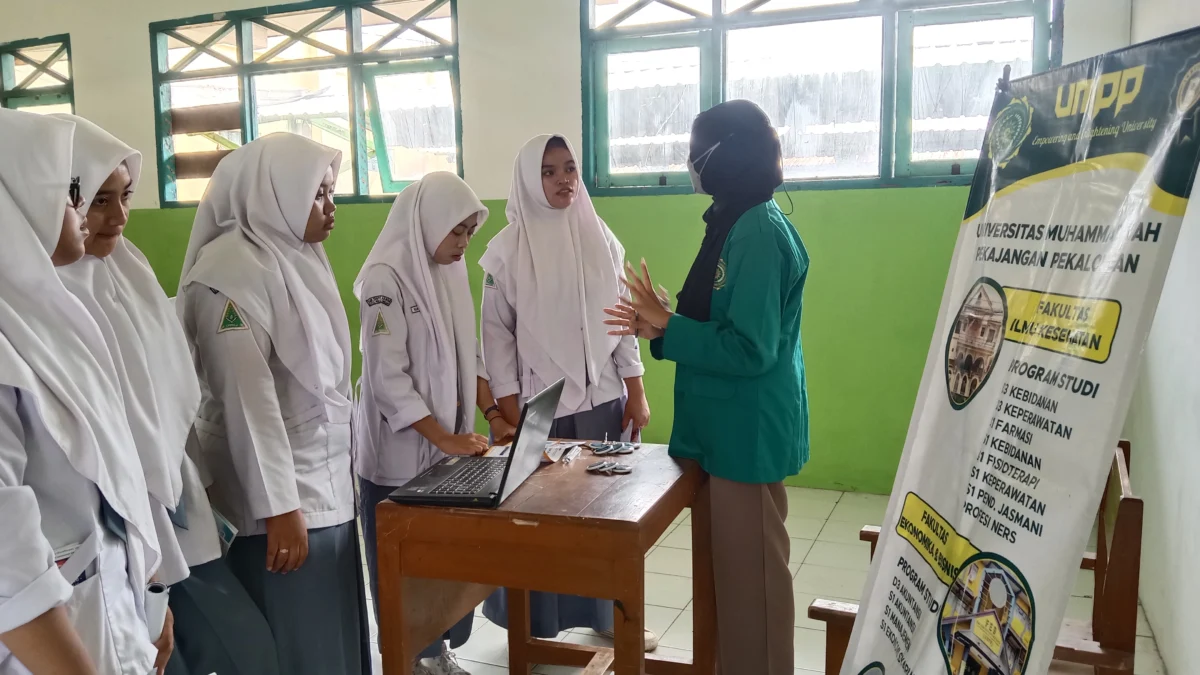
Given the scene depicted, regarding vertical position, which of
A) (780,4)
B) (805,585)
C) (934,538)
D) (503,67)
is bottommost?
(805,585)

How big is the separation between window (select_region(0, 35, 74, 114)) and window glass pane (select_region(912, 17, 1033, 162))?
477cm

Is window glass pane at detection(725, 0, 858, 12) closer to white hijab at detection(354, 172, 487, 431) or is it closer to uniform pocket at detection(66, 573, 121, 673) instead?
white hijab at detection(354, 172, 487, 431)

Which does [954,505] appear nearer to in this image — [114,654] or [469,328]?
[114,654]

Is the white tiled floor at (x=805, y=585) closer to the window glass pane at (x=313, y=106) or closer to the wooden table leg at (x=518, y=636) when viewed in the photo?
the wooden table leg at (x=518, y=636)

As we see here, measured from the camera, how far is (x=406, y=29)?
14.6ft

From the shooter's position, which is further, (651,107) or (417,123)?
(417,123)

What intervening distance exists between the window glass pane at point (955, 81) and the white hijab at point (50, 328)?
10.8ft

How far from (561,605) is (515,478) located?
0.94 metres

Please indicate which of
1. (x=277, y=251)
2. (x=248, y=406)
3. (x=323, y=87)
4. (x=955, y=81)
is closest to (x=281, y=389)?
(x=248, y=406)

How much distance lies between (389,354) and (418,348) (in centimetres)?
9

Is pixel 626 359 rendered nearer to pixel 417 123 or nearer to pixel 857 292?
pixel 857 292

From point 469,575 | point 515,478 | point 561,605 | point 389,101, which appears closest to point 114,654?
point 469,575

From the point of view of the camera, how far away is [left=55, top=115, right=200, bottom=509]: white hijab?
1311 mm

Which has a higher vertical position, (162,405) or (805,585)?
(162,405)
